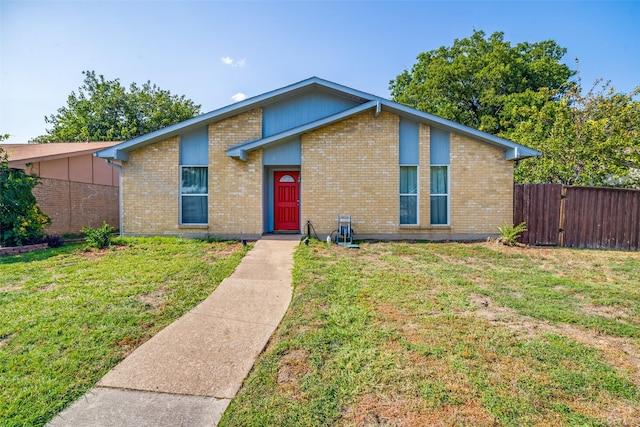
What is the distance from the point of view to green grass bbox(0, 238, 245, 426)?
274cm

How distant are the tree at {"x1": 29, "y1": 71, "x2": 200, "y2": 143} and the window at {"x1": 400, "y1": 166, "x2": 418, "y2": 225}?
883 inches

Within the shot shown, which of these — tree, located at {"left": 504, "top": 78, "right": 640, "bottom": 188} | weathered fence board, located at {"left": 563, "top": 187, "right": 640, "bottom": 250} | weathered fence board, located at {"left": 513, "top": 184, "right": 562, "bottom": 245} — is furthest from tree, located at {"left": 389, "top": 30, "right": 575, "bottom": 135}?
weathered fence board, located at {"left": 513, "top": 184, "right": 562, "bottom": 245}

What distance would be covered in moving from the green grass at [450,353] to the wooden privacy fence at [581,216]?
11.7 ft

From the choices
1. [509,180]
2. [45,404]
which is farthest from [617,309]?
[45,404]

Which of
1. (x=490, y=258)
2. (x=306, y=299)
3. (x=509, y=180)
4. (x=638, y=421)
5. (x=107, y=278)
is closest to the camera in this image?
(x=638, y=421)

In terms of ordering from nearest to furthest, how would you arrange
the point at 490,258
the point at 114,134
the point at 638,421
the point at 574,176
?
the point at 638,421
the point at 490,258
the point at 574,176
the point at 114,134

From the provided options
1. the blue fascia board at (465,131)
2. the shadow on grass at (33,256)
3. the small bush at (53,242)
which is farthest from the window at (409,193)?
the small bush at (53,242)

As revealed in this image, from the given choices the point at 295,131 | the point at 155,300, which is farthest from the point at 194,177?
the point at 155,300

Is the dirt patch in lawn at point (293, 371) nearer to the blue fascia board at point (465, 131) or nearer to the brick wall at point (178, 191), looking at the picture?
the brick wall at point (178, 191)

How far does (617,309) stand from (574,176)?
972cm

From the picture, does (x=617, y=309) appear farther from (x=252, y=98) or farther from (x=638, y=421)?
(x=252, y=98)

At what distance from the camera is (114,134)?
2486 centimetres

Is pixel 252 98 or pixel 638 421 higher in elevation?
pixel 252 98

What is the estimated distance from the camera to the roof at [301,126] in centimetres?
941
